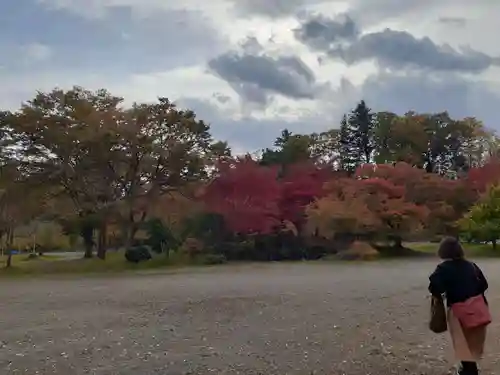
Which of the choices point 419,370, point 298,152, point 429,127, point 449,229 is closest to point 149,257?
point 298,152

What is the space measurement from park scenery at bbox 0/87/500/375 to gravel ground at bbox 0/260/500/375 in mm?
48

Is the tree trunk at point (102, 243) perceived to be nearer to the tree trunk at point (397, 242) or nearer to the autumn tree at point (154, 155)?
the autumn tree at point (154, 155)

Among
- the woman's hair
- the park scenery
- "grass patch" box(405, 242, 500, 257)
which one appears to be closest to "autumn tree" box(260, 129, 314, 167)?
the park scenery

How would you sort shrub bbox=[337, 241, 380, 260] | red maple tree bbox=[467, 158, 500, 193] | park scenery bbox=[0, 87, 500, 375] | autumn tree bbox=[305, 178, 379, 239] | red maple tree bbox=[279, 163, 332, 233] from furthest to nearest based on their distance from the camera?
1. red maple tree bbox=[467, 158, 500, 193]
2. red maple tree bbox=[279, 163, 332, 233]
3. autumn tree bbox=[305, 178, 379, 239]
4. shrub bbox=[337, 241, 380, 260]
5. park scenery bbox=[0, 87, 500, 375]

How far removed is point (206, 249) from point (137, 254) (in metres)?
3.42

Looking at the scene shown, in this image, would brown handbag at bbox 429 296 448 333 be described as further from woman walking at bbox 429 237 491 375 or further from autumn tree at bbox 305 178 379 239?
autumn tree at bbox 305 178 379 239

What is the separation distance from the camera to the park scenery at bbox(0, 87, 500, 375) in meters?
7.67

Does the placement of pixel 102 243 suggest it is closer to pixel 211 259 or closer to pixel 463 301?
pixel 211 259

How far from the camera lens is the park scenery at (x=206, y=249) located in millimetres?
7668

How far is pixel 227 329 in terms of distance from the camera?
9.54 meters

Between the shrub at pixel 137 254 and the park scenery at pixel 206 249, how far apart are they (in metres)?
0.06

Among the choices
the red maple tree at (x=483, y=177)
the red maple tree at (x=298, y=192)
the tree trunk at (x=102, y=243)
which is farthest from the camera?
the red maple tree at (x=483, y=177)

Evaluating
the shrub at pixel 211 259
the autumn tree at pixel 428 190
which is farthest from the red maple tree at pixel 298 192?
the autumn tree at pixel 428 190

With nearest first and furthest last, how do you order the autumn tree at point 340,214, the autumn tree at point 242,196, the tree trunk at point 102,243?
1. the tree trunk at point 102,243
2. the autumn tree at point 242,196
3. the autumn tree at point 340,214
